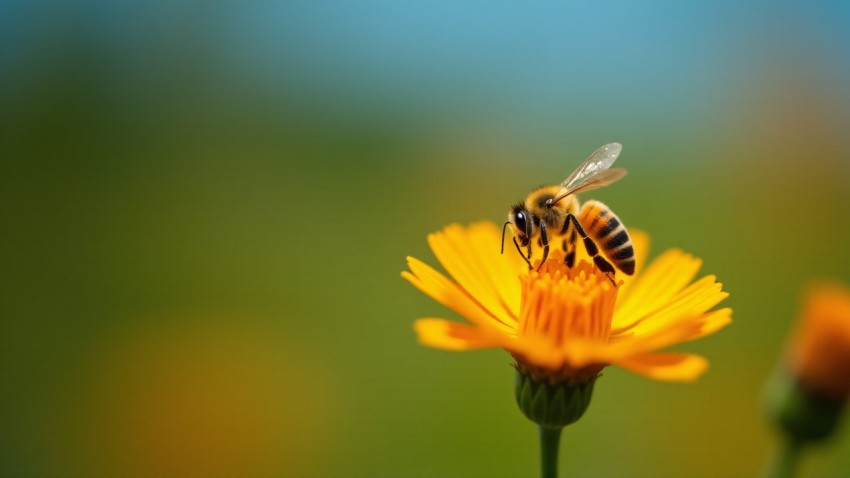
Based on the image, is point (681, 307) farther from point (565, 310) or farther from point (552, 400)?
point (552, 400)

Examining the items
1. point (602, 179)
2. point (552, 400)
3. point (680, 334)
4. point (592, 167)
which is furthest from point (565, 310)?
point (592, 167)

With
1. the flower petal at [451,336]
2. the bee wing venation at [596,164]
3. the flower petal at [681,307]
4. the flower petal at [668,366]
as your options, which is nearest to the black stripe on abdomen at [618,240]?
the flower petal at [681,307]

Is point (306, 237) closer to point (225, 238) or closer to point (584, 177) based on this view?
point (225, 238)

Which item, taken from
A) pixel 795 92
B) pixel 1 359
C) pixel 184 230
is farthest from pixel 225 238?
pixel 795 92

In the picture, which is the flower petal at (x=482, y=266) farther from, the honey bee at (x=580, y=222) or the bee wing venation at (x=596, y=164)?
the bee wing venation at (x=596, y=164)

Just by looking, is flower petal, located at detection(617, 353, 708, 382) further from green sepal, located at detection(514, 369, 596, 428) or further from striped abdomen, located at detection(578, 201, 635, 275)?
striped abdomen, located at detection(578, 201, 635, 275)
